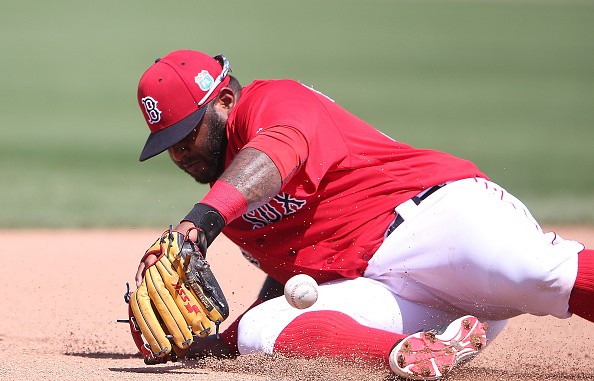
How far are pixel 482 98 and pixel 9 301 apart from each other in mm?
13520

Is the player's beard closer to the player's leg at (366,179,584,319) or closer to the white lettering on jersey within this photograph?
the white lettering on jersey

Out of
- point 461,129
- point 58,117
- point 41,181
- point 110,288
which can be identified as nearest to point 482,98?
point 461,129

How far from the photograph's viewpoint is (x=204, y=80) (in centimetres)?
370

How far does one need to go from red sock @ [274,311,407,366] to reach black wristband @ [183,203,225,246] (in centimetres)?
58

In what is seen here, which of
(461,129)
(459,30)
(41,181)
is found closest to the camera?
(41,181)

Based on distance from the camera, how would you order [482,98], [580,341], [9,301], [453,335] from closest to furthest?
[453,335], [580,341], [9,301], [482,98]

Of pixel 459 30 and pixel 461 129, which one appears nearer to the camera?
pixel 461 129

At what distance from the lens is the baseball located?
345cm

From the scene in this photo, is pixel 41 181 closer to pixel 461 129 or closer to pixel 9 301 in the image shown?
pixel 9 301

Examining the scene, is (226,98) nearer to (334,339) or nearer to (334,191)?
(334,191)

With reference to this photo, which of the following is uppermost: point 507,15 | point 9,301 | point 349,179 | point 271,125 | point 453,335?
point 271,125

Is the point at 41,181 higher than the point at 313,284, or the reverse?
the point at 313,284

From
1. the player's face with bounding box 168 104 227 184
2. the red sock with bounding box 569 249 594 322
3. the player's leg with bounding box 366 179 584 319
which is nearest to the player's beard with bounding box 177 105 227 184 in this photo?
the player's face with bounding box 168 104 227 184

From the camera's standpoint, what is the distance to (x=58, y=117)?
47.6 feet
